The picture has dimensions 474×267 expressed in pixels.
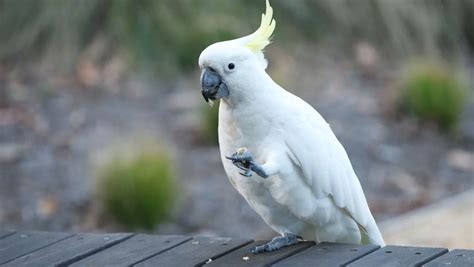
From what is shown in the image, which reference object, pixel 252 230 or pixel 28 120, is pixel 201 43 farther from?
pixel 252 230

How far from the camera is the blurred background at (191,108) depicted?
14.8 ft

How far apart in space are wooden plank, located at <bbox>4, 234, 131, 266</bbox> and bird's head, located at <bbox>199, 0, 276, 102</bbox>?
19.5 inches

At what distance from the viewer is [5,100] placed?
19.6 feet

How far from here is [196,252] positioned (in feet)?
8.23

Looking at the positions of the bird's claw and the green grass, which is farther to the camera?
the green grass

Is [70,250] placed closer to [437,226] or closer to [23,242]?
[23,242]

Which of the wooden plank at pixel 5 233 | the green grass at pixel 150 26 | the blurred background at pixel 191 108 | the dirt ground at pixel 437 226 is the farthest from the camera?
the green grass at pixel 150 26

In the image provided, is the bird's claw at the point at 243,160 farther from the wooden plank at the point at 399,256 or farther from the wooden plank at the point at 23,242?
the wooden plank at the point at 23,242

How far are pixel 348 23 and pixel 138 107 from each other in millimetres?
1392

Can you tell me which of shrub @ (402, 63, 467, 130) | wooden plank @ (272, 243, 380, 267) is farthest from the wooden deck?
shrub @ (402, 63, 467, 130)

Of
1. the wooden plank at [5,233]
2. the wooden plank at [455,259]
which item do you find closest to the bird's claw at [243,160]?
the wooden plank at [455,259]

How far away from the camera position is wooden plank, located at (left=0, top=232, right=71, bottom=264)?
8.48 ft

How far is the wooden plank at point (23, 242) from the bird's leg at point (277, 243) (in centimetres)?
56

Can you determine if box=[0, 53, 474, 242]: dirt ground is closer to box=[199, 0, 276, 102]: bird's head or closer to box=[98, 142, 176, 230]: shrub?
box=[98, 142, 176, 230]: shrub
